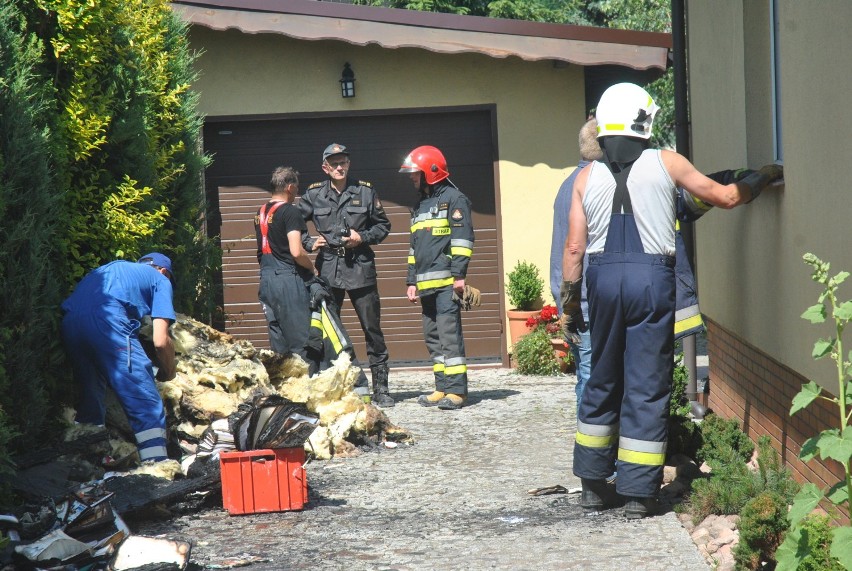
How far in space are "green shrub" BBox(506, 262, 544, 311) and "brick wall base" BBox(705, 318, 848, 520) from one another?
168 inches

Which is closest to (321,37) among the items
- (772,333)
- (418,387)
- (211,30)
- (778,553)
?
(211,30)

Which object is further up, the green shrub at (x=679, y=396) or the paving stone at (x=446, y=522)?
the green shrub at (x=679, y=396)

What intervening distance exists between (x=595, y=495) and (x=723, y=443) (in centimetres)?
83

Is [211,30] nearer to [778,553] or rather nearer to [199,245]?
[199,245]

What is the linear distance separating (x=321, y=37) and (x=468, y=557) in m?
8.15

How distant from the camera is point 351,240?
982 cm

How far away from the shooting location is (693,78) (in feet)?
28.9

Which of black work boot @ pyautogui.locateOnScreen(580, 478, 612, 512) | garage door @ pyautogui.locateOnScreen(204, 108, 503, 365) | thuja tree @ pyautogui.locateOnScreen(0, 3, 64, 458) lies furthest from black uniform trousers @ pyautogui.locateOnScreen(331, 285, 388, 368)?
black work boot @ pyautogui.locateOnScreen(580, 478, 612, 512)

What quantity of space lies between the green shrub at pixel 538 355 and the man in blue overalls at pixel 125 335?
582 centimetres

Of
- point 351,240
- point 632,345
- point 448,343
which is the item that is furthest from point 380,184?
point 632,345

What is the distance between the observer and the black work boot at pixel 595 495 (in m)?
5.85

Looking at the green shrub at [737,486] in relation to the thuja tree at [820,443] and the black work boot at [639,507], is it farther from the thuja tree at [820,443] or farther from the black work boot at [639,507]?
the thuja tree at [820,443]

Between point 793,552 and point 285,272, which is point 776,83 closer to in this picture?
point 793,552

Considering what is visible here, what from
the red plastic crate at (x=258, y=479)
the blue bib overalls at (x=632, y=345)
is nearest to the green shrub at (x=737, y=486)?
the blue bib overalls at (x=632, y=345)
